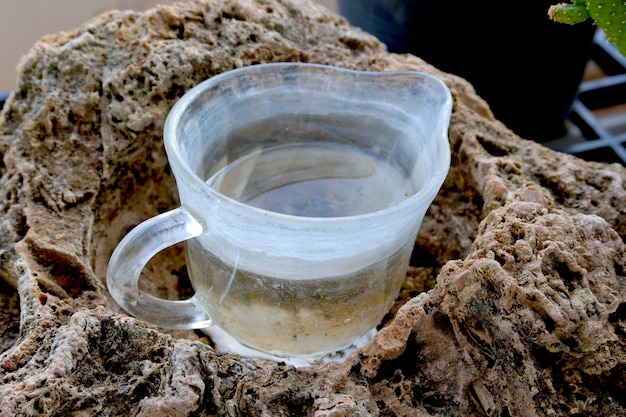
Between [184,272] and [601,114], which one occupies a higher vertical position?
[184,272]

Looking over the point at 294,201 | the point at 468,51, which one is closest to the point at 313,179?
the point at 294,201

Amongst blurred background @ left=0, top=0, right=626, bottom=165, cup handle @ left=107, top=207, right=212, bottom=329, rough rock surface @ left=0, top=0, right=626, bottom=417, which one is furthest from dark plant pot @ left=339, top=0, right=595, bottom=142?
cup handle @ left=107, top=207, right=212, bottom=329

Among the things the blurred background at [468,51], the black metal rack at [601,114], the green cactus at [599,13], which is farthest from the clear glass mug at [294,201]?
the black metal rack at [601,114]

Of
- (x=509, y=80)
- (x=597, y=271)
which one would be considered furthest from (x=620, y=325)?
(x=509, y=80)

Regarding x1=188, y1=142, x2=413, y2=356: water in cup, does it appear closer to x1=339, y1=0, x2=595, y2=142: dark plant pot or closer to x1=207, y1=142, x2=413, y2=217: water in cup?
x1=207, y1=142, x2=413, y2=217: water in cup

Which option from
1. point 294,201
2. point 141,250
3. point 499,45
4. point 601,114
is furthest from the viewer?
point 601,114

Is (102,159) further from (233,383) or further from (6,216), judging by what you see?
(233,383)

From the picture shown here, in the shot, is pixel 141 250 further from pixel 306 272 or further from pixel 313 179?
pixel 313 179
